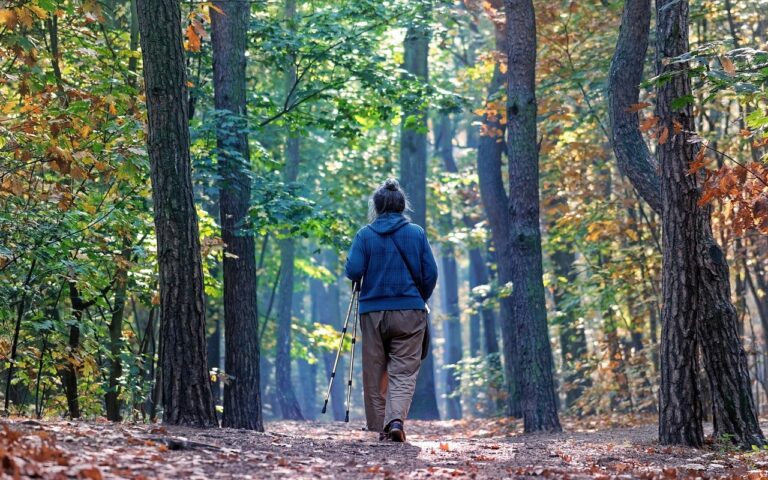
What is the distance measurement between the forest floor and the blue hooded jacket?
4.37 feet

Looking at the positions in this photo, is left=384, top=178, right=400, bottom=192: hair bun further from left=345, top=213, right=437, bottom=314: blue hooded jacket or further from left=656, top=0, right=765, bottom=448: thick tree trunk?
left=656, top=0, right=765, bottom=448: thick tree trunk

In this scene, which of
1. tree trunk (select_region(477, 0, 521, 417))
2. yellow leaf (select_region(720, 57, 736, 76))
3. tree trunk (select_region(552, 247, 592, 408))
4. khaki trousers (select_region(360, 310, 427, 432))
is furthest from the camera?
tree trunk (select_region(552, 247, 592, 408))

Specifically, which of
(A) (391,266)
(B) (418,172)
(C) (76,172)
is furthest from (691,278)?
(B) (418,172)

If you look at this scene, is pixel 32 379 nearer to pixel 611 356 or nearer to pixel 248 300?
pixel 248 300

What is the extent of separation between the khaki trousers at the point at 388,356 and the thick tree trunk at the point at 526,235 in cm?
337

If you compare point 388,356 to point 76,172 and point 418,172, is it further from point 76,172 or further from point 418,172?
point 418,172

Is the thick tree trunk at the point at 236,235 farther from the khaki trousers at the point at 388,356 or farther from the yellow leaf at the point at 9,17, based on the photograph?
the yellow leaf at the point at 9,17

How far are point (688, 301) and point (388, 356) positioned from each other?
283 centimetres

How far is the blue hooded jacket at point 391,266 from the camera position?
8.42m

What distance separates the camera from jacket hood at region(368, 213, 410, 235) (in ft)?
A: 28.0

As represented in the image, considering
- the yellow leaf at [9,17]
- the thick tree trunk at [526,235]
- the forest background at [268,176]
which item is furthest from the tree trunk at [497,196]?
the yellow leaf at [9,17]

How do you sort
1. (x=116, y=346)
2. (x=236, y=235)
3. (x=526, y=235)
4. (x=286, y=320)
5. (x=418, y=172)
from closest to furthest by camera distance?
1. (x=236, y=235)
2. (x=116, y=346)
3. (x=526, y=235)
4. (x=418, y=172)
5. (x=286, y=320)

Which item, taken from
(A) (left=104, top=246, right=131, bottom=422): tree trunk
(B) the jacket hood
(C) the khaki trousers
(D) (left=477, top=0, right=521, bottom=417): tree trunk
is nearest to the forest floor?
(C) the khaki trousers

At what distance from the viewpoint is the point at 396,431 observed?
320 inches
